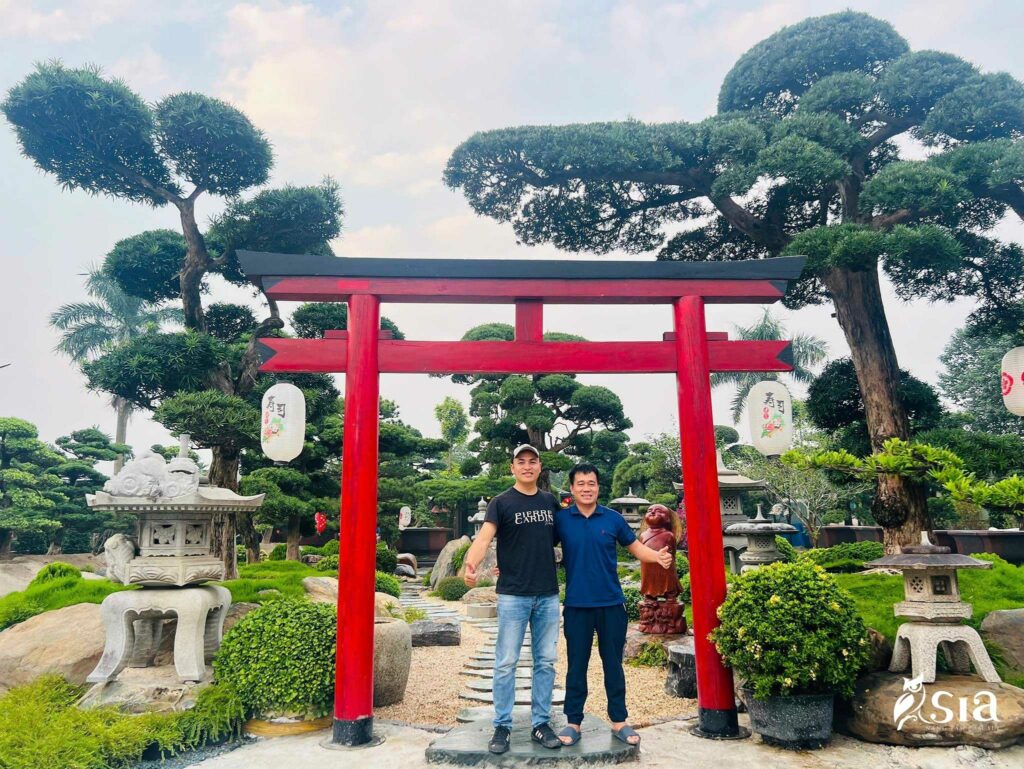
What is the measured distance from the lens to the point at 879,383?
877 cm

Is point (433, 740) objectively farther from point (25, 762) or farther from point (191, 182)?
point (191, 182)

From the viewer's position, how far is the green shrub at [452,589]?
14.3 m

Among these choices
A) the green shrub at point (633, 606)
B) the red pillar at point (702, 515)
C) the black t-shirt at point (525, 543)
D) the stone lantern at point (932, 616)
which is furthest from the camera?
the green shrub at point (633, 606)

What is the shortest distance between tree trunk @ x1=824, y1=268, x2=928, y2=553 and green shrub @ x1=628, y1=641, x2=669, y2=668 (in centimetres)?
357

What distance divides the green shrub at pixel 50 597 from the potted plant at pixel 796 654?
5.73 m

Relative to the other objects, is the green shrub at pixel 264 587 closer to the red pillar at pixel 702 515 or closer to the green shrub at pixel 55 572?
the green shrub at pixel 55 572

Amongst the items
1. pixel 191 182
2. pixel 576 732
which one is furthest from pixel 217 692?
pixel 191 182

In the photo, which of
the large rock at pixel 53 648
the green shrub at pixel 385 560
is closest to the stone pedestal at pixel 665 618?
the large rock at pixel 53 648

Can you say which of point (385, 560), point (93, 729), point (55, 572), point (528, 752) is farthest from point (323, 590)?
point (385, 560)

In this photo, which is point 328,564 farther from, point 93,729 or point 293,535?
point 93,729

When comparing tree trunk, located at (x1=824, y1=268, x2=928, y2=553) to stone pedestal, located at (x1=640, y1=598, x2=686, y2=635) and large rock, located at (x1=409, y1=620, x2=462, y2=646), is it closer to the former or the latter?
stone pedestal, located at (x1=640, y1=598, x2=686, y2=635)

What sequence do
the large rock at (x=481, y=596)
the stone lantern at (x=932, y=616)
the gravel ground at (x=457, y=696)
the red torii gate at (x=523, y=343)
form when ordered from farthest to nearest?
the large rock at (x=481, y=596), the gravel ground at (x=457, y=696), the red torii gate at (x=523, y=343), the stone lantern at (x=932, y=616)

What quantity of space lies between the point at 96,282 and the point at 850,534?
110 feet

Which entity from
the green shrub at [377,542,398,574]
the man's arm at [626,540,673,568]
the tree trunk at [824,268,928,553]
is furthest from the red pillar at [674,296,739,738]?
the green shrub at [377,542,398,574]
